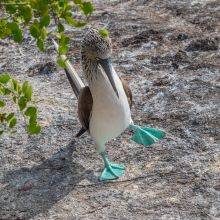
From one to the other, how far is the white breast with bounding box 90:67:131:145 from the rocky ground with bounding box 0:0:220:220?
0.39 meters

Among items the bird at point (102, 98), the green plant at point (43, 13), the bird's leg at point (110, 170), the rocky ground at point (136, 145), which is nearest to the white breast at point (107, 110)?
the bird at point (102, 98)

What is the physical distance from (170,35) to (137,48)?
0.51 meters

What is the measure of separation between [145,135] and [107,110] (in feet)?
1.92

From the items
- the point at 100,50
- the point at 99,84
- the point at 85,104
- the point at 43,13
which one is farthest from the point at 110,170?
the point at 43,13

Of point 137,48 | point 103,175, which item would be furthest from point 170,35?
point 103,175

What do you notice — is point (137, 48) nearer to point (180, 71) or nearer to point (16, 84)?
point (180, 71)

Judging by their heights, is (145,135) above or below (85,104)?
below

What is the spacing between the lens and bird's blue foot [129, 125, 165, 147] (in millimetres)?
5133

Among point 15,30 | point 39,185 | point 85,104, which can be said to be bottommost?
point 39,185

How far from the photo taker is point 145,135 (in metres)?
5.16

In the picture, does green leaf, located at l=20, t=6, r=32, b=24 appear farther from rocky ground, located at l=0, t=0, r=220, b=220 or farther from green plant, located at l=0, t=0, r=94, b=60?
rocky ground, located at l=0, t=0, r=220, b=220

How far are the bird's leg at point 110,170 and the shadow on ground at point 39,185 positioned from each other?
0.23 m

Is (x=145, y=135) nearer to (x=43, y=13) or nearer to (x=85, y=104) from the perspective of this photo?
(x=85, y=104)

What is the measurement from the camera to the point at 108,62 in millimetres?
4676
